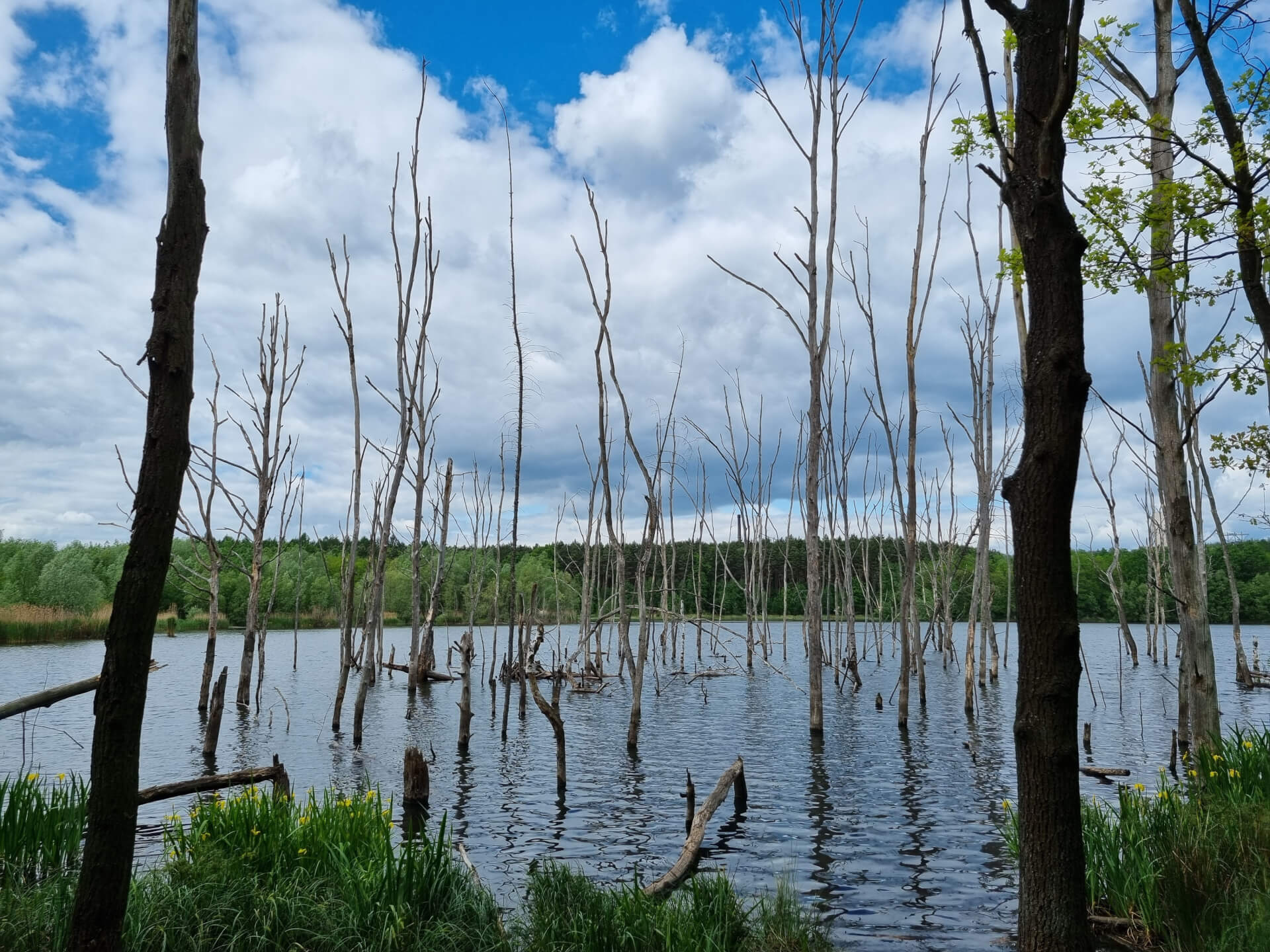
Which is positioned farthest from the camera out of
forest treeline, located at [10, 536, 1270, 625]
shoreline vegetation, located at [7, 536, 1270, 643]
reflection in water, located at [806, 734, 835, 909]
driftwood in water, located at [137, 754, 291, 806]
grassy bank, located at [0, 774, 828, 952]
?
forest treeline, located at [10, 536, 1270, 625]

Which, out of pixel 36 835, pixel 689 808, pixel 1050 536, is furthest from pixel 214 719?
pixel 1050 536

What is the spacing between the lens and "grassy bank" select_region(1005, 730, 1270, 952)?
14.2 ft

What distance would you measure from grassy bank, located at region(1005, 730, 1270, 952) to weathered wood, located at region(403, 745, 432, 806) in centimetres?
588

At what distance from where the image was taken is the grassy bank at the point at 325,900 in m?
4.15

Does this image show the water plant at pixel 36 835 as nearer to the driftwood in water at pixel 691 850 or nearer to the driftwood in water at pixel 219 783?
the driftwood in water at pixel 219 783

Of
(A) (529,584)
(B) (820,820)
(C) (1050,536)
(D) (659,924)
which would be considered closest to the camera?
(C) (1050,536)

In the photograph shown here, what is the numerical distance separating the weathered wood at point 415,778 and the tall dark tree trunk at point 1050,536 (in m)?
7.03

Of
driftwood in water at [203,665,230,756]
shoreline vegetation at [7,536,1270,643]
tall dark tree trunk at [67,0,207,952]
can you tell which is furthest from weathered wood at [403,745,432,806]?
shoreline vegetation at [7,536,1270,643]

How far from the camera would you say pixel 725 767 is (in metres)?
12.6

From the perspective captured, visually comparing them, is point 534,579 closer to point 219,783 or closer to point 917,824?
point 917,824

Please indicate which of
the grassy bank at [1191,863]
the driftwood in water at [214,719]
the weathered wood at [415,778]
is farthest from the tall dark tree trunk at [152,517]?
the driftwood in water at [214,719]

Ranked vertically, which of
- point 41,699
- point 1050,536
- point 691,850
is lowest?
point 691,850

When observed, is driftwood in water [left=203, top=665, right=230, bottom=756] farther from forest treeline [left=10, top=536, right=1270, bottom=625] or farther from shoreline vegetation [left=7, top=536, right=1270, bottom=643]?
forest treeline [left=10, top=536, right=1270, bottom=625]

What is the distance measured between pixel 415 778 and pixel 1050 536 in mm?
7704
